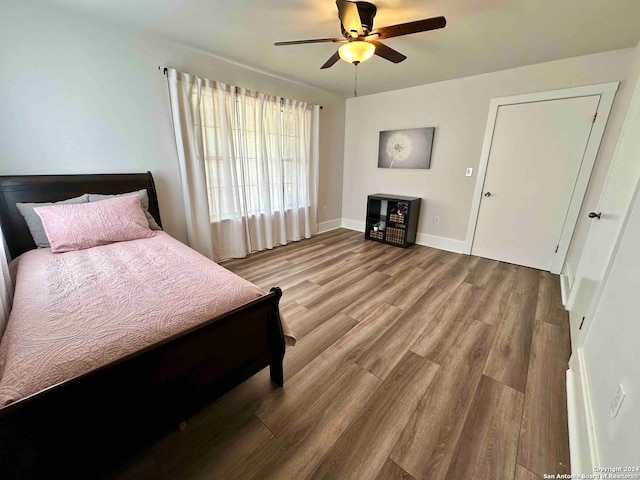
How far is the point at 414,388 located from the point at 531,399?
64 centimetres

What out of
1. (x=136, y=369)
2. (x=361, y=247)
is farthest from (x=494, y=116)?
(x=136, y=369)

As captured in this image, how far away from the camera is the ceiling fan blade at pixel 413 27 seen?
159 centimetres

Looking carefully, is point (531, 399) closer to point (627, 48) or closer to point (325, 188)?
point (627, 48)

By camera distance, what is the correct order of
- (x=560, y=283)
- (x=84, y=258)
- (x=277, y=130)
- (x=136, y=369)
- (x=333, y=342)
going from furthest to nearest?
(x=277, y=130)
(x=560, y=283)
(x=333, y=342)
(x=84, y=258)
(x=136, y=369)

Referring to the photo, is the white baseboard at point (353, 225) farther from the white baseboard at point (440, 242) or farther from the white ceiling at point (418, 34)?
the white ceiling at point (418, 34)

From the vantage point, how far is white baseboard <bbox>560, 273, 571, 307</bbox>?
2417mm

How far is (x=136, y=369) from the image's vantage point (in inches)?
37.5

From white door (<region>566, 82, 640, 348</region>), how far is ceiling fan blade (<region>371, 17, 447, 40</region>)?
1410 millimetres

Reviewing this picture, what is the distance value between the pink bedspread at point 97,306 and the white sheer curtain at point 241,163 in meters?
1.31

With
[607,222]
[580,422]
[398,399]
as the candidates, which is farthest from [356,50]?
[580,422]

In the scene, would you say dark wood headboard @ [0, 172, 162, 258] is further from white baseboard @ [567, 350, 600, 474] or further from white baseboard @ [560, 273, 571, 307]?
white baseboard @ [560, 273, 571, 307]

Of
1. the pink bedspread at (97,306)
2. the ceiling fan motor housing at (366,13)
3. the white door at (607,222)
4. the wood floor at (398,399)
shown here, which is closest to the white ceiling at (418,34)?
the ceiling fan motor housing at (366,13)

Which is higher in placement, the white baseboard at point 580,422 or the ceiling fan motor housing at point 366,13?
the ceiling fan motor housing at point 366,13

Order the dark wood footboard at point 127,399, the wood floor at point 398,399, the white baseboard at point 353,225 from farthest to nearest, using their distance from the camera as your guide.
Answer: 1. the white baseboard at point 353,225
2. the wood floor at point 398,399
3. the dark wood footboard at point 127,399
